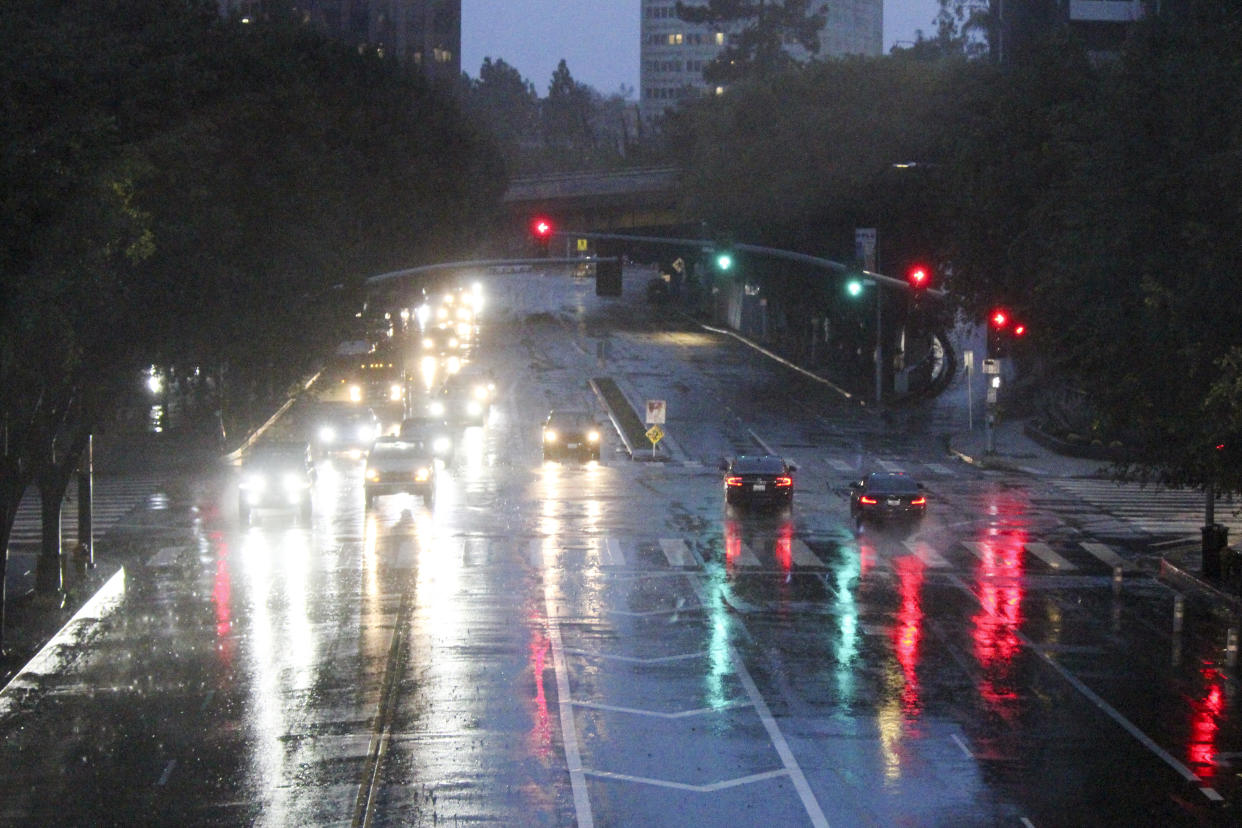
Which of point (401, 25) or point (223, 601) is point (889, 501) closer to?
point (223, 601)

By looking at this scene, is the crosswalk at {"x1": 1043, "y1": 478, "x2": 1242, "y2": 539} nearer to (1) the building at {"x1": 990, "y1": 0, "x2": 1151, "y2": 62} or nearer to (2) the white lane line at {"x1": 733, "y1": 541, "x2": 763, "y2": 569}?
(2) the white lane line at {"x1": 733, "y1": 541, "x2": 763, "y2": 569}

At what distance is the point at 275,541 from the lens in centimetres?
3441

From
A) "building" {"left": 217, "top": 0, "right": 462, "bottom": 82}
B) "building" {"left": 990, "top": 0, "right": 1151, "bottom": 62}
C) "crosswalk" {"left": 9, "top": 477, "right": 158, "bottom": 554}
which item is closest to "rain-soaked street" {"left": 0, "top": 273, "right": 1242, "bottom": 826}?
"crosswalk" {"left": 9, "top": 477, "right": 158, "bottom": 554}

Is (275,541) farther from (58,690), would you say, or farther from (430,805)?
(430,805)

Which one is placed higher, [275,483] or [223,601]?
[275,483]

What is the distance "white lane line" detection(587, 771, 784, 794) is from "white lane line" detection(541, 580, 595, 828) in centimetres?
29

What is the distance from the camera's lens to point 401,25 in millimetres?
160500

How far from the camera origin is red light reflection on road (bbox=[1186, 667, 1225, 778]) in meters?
17.2

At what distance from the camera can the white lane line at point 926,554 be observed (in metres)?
31.8

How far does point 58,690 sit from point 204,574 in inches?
369

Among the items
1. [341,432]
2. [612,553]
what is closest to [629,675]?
[612,553]

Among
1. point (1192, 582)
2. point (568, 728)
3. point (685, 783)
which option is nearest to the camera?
point (685, 783)

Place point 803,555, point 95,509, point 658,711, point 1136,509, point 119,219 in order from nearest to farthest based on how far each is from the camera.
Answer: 1. point 658,711
2. point 119,219
3. point 803,555
4. point 95,509
5. point 1136,509

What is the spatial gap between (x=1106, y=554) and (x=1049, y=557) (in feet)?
5.01
